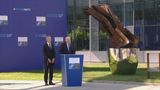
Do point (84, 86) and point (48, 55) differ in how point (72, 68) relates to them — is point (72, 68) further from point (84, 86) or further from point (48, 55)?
point (48, 55)

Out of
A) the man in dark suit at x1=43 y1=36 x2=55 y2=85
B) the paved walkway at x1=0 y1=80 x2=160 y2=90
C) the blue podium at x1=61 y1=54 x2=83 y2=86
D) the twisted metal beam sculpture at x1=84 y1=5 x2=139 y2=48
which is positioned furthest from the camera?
the twisted metal beam sculpture at x1=84 y1=5 x2=139 y2=48

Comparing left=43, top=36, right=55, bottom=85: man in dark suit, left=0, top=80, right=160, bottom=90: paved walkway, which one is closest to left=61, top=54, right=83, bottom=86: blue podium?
left=0, top=80, right=160, bottom=90: paved walkway

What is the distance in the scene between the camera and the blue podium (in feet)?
63.7

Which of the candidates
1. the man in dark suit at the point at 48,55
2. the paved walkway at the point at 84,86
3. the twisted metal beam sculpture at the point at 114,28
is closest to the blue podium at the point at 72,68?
the paved walkway at the point at 84,86

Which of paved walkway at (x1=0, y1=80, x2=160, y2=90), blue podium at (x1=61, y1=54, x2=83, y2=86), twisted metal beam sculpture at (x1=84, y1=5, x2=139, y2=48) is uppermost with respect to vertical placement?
twisted metal beam sculpture at (x1=84, y1=5, x2=139, y2=48)

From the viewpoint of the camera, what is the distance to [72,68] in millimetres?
19547

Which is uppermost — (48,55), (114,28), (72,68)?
(114,28)

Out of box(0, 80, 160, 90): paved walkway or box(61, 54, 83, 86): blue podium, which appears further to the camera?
box(61, 54, 83, 86): blue podium

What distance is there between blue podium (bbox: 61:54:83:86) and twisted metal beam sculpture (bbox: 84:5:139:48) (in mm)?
6273

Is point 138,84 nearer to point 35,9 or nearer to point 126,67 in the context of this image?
point 126,67

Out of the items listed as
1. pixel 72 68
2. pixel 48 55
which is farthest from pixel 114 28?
pixel 72 68

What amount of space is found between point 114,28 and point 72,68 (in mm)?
7142

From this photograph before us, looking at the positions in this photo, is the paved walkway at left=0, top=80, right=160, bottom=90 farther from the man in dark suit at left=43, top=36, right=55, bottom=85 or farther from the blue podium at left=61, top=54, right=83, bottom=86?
the man in dark suit at left=43, top=36, right=55, bottom=85

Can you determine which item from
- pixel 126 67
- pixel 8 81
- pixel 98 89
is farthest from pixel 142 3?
pixel 98 89
